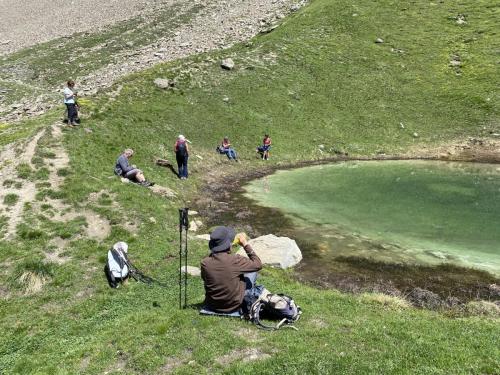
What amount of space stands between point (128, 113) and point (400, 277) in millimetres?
31831

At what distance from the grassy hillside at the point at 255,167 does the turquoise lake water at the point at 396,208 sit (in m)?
5.70

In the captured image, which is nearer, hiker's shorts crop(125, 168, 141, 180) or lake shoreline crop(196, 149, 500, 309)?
lake shoreline crop(196, 149, 500, 309)

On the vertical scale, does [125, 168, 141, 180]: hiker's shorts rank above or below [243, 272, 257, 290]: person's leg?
below

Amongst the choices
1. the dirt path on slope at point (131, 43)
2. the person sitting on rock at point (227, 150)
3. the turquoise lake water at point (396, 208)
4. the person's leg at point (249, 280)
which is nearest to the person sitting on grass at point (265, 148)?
the person sitting on rock at point (227, 150)

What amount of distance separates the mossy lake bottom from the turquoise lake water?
6 cm

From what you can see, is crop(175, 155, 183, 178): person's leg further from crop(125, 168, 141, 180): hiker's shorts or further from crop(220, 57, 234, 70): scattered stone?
crop(220, 57, 234, 70): scattered stone

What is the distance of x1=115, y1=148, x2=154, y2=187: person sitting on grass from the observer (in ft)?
103

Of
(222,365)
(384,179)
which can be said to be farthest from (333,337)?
(384,179)

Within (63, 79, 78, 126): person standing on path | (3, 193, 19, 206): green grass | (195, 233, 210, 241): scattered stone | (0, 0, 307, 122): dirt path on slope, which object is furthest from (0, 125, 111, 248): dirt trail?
(0, 0, 307, 122): dirt path on slope

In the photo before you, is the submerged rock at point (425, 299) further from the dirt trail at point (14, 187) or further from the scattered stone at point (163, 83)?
the scattered stone at point (163, 83)

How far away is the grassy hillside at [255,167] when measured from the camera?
1326 cm

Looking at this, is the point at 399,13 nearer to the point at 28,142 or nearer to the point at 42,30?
the point at 28,142

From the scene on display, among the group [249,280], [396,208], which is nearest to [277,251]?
[249,280]

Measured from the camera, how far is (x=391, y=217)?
30000 millimetres
